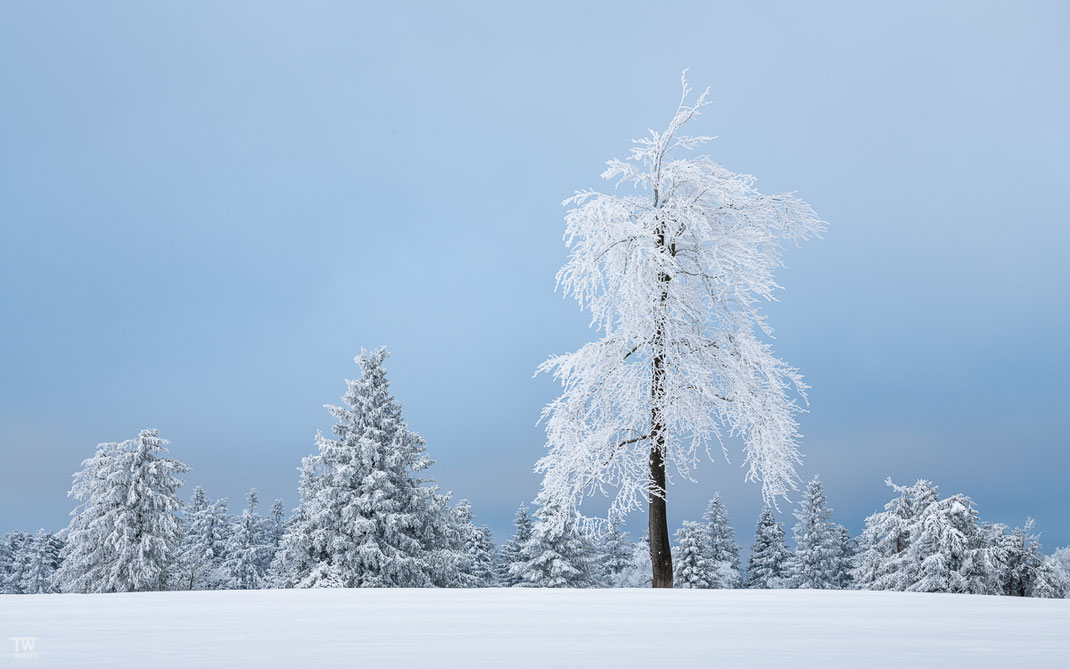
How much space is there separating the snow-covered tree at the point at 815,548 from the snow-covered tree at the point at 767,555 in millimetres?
2120

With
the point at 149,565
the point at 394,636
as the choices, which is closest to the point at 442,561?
the point at 149,565

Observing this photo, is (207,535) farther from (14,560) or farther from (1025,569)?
(1025,569)

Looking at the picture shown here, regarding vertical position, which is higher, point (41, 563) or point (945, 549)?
point (945, 549)

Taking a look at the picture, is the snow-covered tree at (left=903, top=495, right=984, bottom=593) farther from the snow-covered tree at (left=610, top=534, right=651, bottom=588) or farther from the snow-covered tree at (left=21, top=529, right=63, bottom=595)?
the snow-covered tree at (left=21, top=529, right=63, bottom=595)

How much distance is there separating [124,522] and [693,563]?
3234cm

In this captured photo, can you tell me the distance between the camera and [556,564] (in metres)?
44.2

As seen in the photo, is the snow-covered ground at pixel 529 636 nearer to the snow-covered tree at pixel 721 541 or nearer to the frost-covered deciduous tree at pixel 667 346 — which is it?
the frost-covered deciduous tree at pixel 667 346

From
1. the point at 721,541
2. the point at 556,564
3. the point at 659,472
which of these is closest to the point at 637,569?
the point at 721,541

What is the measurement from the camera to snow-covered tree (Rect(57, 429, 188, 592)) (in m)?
33.5

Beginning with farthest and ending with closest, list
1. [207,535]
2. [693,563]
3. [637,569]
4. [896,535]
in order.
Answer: [637,569]
[207,535]
[693,563]
[896,535]

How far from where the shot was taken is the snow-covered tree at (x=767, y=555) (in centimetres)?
5641

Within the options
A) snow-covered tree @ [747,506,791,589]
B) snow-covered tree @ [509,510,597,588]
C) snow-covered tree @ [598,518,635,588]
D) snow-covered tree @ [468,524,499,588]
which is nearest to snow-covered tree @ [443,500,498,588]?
snow-covered tree @ [468,524,499,588]

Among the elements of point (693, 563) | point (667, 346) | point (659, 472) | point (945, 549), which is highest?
point (667, 346)

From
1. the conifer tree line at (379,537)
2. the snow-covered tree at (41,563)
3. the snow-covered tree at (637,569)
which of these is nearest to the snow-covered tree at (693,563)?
the conifer tree line at (379,537)
